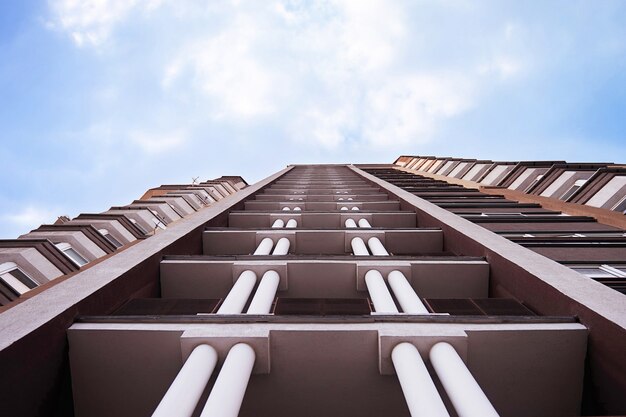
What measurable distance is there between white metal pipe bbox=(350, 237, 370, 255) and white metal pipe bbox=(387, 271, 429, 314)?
2.08 meters

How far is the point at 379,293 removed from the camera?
28.0 ft

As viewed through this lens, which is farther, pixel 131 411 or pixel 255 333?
pixel 131 411

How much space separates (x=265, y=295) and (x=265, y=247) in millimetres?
4090

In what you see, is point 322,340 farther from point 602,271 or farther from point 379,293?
point 602,271

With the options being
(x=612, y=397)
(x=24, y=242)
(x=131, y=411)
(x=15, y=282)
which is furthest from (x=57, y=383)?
(x=24, y=242)

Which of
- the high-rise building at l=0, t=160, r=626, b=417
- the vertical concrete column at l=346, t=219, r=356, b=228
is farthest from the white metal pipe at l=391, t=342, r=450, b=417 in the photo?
the vertical concrete column at l=346, t=219, r=356, b=228

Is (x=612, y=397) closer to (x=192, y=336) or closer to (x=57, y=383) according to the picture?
(x=192, y=336)

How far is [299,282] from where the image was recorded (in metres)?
10.1

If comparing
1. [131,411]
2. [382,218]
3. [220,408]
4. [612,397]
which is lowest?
[131,411]

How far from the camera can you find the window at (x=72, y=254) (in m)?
19.0

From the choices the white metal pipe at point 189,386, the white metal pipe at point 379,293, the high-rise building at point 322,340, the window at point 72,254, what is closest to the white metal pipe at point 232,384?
the high-rise building at point 322,340

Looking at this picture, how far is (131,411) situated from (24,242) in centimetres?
1306

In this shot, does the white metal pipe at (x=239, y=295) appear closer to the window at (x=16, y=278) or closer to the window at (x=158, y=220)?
the window at (x=16, y=278)

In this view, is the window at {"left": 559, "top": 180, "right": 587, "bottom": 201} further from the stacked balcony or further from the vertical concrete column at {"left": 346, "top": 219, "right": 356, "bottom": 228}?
the stacked balcony
